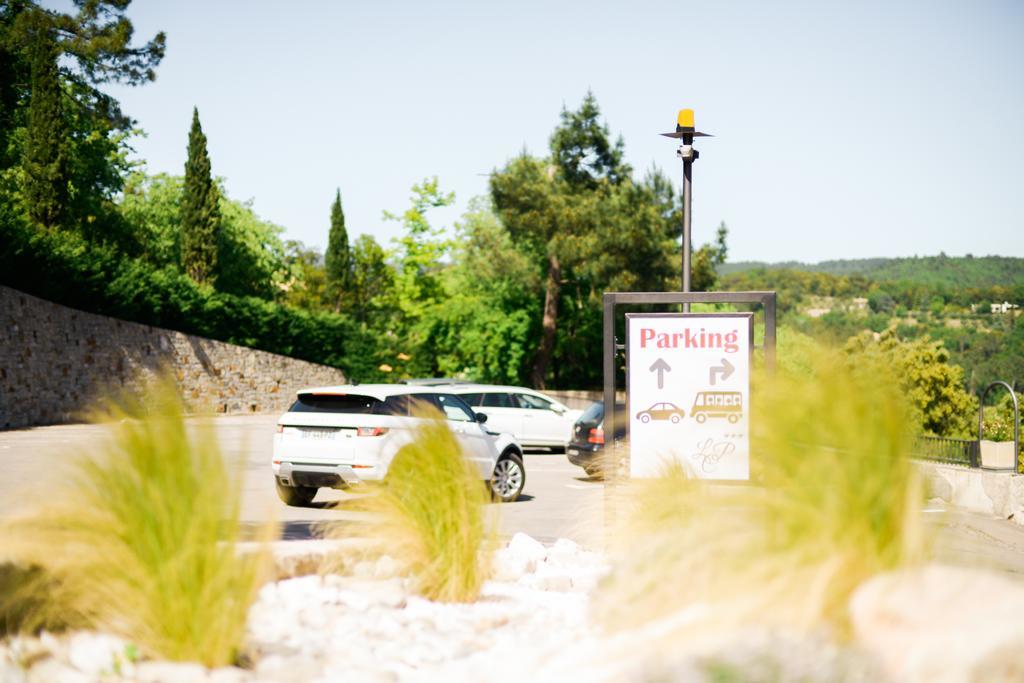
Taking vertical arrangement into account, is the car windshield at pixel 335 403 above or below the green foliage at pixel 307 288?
below

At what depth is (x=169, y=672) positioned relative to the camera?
4426mm

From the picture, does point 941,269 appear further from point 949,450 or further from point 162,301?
point 949,450

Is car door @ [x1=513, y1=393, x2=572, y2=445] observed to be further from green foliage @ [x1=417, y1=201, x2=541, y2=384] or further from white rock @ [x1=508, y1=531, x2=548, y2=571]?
green foliage @ [x1=417, y1=201, x2=541, y2=384]

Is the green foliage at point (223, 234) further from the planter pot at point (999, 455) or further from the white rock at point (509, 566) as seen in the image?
the white rock at point (509, 566)

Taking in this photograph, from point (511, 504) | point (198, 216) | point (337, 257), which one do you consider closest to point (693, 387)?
point (511, 504)

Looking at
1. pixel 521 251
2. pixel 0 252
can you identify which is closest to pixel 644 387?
pixel 0 252

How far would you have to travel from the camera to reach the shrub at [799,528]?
398 centimetres

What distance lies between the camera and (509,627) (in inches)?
226

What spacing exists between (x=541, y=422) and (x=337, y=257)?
127 feet

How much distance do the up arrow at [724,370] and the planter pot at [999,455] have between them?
24.4ft

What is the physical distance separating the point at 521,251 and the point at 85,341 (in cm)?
1927

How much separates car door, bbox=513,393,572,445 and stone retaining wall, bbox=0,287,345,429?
25.6 feet

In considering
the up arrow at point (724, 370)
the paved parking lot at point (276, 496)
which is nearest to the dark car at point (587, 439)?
the paved parking lot at point (276, 496)

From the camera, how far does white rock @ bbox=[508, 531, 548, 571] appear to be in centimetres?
777
